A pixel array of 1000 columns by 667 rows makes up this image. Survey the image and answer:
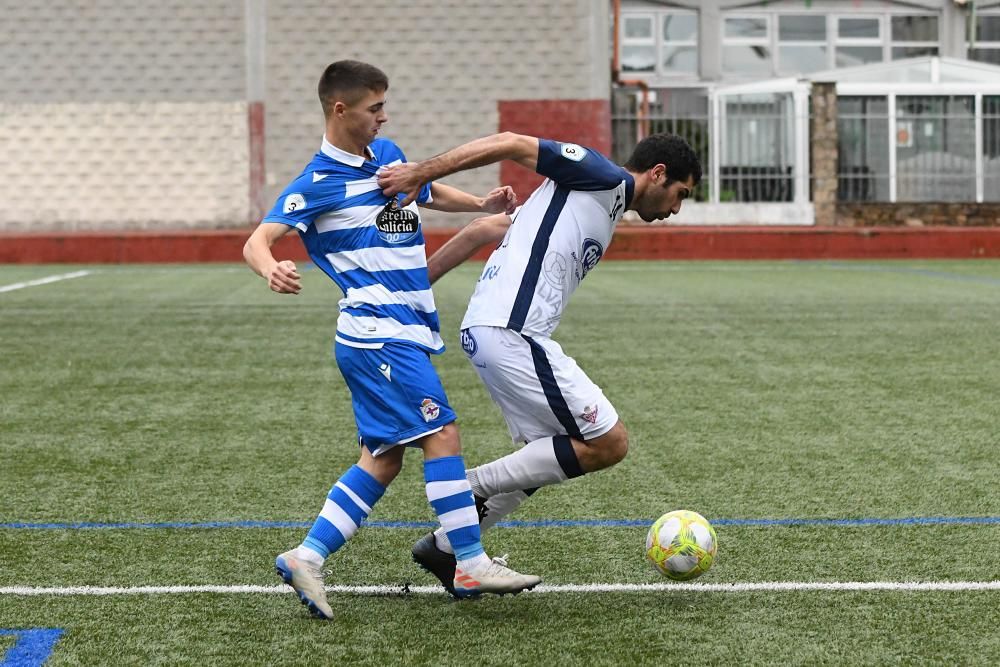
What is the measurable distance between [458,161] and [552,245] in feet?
1.52

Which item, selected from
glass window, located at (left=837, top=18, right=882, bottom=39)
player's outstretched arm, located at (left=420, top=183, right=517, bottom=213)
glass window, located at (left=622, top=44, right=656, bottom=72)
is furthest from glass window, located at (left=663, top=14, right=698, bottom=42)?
player's outstretched arm, located at (left=420, top=183, right=517, bottom=213)

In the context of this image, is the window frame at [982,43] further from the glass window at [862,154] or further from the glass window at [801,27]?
the glass window at [862,154]

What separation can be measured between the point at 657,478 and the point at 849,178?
20555 mm

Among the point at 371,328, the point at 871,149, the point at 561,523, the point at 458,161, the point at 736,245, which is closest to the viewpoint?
the point at 458,161

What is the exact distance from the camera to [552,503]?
245 inches

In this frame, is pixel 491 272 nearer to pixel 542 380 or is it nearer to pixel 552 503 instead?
pixel 542 380

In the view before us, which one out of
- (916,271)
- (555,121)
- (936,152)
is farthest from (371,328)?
(555,121)

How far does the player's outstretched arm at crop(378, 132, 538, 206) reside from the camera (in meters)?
4.43

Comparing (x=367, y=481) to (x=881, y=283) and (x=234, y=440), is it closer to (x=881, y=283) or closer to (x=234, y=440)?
(x=234, y=440)

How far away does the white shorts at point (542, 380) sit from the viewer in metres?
4.68

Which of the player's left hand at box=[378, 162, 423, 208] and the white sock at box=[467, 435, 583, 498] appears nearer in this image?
the player's left hand at box=[378, 162, 423, 208]

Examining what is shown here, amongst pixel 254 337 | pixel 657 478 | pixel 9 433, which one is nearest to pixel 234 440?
pixel 9 433

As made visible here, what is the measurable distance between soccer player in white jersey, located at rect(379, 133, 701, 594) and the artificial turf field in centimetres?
42

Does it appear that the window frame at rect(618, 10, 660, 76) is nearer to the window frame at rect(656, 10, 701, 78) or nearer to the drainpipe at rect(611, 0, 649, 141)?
the window frame at rect(656, 10, 701, 78)
